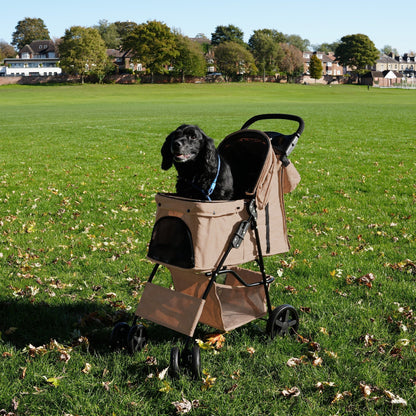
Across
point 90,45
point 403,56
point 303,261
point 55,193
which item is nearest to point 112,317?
point 303,261

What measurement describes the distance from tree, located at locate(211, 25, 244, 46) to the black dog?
133 m

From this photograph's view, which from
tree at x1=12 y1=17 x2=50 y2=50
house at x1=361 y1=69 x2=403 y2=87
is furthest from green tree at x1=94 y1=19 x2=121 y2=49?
house at x1=361 y1=69 x2=403 y2=87

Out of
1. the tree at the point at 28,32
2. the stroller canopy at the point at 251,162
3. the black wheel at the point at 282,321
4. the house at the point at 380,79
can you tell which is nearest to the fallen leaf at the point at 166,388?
the black wheel at the point at 282,321

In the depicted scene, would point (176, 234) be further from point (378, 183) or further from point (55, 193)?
point (378, 183)

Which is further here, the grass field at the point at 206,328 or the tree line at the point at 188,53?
the tree line at the point at 188,53

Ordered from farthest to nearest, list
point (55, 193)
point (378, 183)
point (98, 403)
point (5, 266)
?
point (378, 183)
point (55, 193)
point (5, 266)
point (98, 403)

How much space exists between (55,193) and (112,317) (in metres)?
5.69

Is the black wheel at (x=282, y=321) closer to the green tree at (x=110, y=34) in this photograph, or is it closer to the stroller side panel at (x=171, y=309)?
the stroller side panel at (x=171, y=309)

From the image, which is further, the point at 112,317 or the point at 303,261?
the point at 303,261

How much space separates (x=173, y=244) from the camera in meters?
3.55

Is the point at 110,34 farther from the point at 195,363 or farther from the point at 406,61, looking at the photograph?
the point at 195,363

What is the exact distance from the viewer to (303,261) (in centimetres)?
601

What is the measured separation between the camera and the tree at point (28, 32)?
157750 millimetres

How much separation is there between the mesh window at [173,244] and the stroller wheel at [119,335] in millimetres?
699
